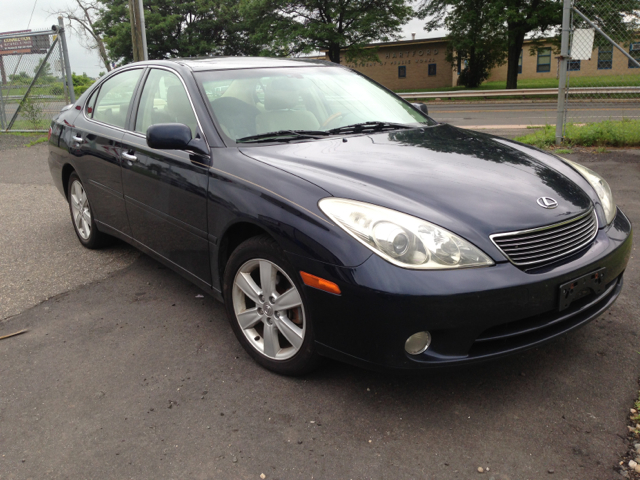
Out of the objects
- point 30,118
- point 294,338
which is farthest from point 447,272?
point 30,118

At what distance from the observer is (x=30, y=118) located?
14.1 m

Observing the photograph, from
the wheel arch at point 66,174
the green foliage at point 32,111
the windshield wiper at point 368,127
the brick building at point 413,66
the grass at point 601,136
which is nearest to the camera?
the windshield wiper at point 368,127

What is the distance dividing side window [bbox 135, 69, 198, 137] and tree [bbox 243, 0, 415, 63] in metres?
30.1

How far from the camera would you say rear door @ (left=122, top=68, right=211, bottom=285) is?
10.3ft

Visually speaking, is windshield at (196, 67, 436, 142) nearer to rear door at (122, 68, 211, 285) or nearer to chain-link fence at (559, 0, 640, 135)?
rear door at (122, 68, 211, 285)

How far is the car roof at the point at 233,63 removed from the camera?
146 inches

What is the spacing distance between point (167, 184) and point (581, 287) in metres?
2.31

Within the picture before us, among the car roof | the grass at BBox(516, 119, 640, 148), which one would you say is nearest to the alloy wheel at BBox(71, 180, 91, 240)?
the car roof

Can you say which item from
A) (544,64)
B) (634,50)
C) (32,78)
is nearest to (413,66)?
(544,64)

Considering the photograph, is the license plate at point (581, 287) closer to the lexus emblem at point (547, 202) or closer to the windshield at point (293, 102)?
the lexus emblem at point (547, 202)

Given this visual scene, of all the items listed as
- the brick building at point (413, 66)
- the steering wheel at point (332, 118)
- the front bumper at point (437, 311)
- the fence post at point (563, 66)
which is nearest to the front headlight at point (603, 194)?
the front bumper at point (437, 311)

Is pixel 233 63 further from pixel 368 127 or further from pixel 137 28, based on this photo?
pixel 137 28

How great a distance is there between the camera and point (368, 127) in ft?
11.7

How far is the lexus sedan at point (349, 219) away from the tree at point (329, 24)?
30336mm
